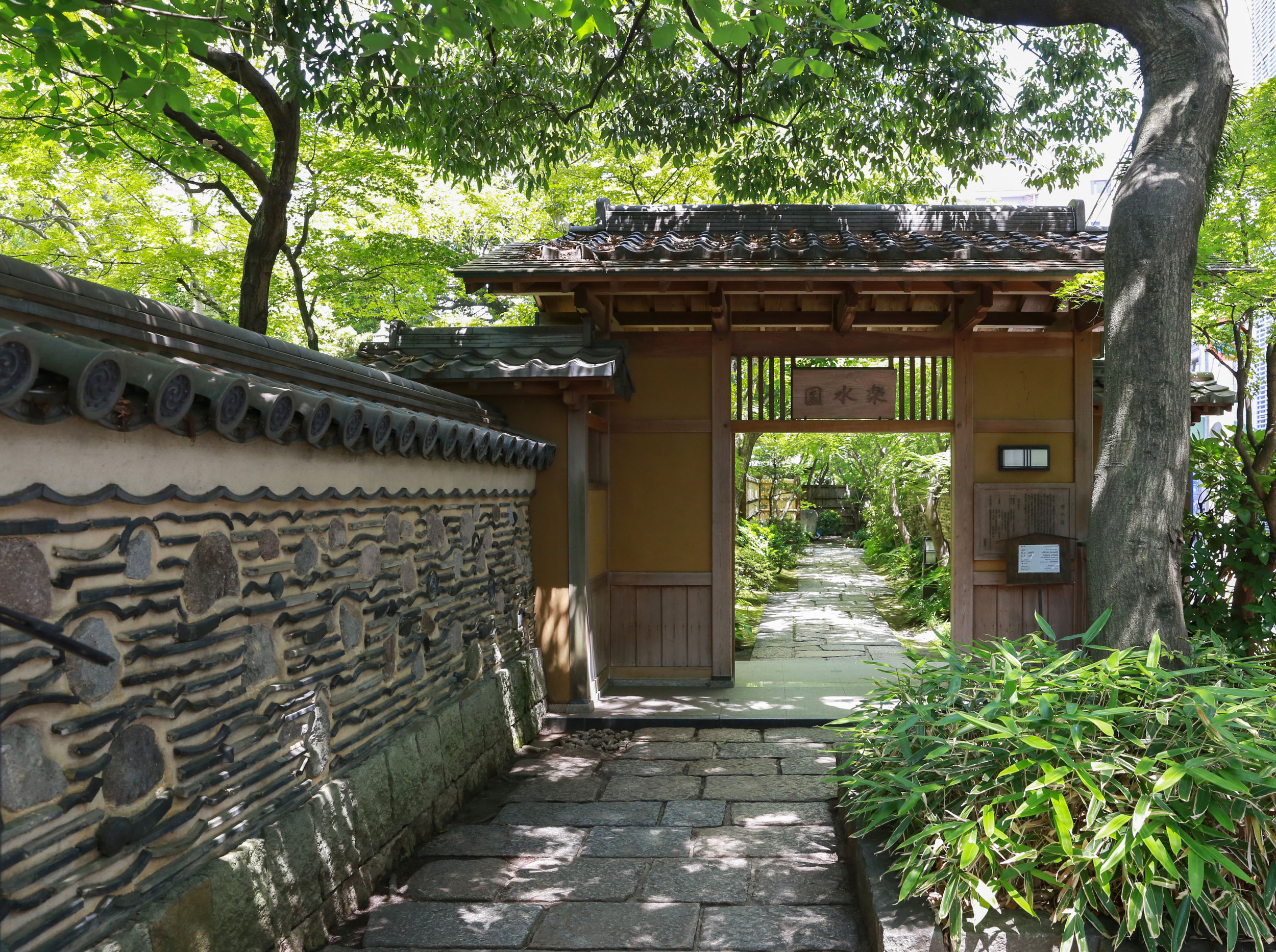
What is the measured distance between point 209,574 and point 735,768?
372 cm

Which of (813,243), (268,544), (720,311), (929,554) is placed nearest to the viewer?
(268,544)

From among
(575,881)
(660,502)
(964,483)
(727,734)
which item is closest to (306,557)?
(575,881)

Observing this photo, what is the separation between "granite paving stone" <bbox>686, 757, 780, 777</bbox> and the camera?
18.1 feet

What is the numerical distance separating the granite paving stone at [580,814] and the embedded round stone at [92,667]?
9.14 ft

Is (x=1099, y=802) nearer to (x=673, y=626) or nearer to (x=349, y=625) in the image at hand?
(x=349, y=625)

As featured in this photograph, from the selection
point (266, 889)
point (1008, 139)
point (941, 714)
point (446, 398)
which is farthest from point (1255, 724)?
point (1008, 139)

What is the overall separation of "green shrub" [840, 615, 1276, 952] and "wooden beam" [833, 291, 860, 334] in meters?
3.86

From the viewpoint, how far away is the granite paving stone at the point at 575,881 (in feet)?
12.6

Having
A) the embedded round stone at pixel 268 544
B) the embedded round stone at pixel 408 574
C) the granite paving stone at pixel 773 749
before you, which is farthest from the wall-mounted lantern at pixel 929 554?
the embedded round stone at pixel 268 544

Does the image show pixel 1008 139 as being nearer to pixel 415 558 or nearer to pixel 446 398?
pixel 446 398

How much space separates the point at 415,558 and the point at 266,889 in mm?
1925

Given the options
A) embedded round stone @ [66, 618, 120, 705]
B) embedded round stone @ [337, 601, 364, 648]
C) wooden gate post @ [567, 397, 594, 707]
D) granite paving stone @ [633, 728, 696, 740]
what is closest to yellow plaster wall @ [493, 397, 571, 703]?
wooden gate post @ [567, 397, 594, 707]

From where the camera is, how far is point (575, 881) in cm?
400

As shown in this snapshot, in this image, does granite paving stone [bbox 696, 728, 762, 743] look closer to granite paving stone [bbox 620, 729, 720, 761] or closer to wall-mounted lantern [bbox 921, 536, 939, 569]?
granite paving stone [bbox 620, 729, 720, 761]
